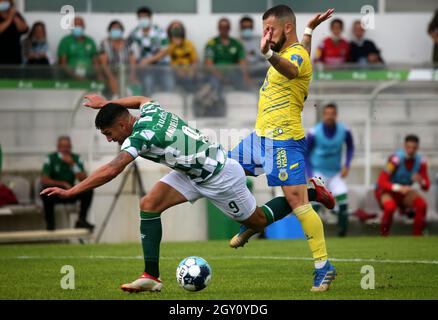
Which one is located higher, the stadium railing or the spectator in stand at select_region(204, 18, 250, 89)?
the spectator in stand at select_region(204, 18, 250, 89)

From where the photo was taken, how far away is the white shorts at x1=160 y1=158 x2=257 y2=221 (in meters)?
9.18

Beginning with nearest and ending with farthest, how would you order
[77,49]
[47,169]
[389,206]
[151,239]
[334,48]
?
1. [151,239]
2. [47,169]
3. [389,206]
4. [77,49]
5. [334,48]

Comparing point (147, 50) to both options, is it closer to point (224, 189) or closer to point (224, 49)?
point (224, 49)

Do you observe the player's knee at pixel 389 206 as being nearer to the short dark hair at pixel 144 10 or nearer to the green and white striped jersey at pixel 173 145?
the short dark hair at pixel 144 10

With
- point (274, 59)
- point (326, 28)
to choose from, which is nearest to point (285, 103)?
point (274, 59)

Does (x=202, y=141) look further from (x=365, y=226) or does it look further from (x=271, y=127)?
(x=365, y=226)

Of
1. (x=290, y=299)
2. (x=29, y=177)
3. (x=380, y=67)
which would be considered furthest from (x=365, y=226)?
(x=290, y=299)

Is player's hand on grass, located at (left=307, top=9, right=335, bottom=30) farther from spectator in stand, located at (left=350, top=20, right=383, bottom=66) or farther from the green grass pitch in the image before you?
spectator in stand, located at (left=350, top=20, right=383, bottom=66)

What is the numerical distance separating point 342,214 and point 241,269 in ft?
22.7

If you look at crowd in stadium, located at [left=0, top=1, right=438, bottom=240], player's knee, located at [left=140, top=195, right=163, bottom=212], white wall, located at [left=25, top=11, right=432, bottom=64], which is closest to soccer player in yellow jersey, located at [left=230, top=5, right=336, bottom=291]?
player's knee, located at [left=140, top=195, right=163, bottom=212]

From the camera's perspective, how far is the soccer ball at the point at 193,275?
8.94 metres

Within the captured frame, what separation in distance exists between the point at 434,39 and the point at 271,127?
11157 mm

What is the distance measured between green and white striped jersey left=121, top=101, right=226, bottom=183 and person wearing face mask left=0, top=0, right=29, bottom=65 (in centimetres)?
973

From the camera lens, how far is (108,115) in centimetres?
882
